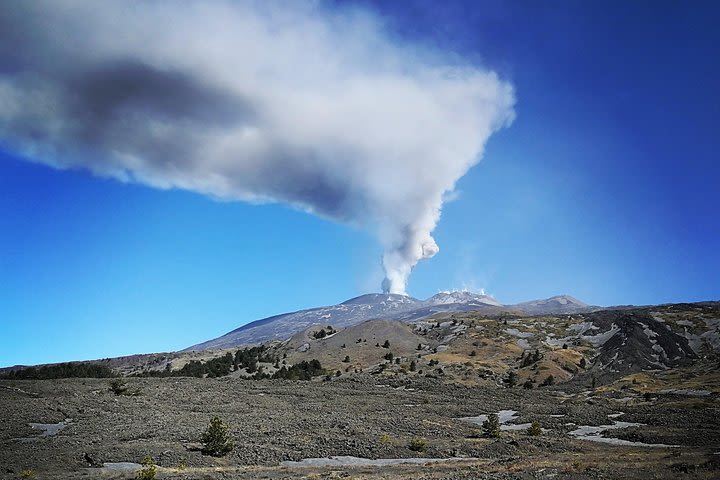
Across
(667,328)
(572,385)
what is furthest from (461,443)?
(667,328)

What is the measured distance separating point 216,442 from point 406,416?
20.3m

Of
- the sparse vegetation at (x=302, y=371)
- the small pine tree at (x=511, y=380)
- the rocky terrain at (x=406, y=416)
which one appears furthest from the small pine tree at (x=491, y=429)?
the sparse vegetation at (x=302, y=371)

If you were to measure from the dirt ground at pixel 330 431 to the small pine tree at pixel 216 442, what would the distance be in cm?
62

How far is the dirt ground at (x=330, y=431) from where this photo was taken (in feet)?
83.6

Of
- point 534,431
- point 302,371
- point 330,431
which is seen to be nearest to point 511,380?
point 302,371

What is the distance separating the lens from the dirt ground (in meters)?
25.5

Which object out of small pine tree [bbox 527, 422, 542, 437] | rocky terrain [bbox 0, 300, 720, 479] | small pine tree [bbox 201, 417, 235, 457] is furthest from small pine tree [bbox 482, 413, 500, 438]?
small pine tree [bbox 201, 417, 235, 457]

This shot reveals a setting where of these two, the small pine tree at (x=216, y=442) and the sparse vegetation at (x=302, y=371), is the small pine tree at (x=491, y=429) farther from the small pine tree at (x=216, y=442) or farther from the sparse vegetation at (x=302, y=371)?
the sparse vegetation at (x=302, y=371)

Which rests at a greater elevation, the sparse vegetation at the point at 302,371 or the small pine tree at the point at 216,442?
the sparse vegetation at the point at 302,371

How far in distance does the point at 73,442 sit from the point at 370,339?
7523cm

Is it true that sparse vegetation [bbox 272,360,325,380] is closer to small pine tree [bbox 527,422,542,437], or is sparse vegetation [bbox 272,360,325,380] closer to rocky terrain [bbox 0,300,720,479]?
rocky terrain [bbox 0,300,720,479]

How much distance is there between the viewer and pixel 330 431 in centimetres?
3681

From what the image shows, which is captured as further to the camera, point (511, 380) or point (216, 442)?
point (511, 380)

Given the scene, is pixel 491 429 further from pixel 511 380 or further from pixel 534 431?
pixel 511 380
